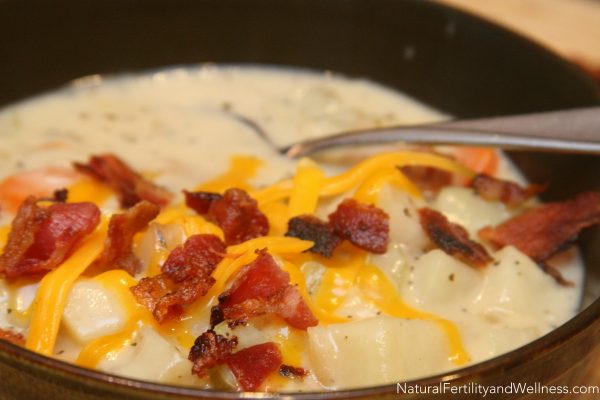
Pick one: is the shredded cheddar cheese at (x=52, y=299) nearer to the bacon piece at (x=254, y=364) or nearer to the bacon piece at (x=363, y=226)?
the bacon piece at (x=254, y=364)

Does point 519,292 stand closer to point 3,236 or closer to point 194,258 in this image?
point 194,258

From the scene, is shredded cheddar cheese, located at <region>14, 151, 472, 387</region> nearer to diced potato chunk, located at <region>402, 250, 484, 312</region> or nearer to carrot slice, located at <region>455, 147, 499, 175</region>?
diced potato chunk, located at <region>402, 250, 484, 312</region>

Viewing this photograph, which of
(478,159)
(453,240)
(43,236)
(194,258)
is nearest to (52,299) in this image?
(43,236)

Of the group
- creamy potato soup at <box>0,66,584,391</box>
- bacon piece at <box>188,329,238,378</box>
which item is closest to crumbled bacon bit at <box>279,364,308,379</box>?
creamy potato soup at <box>0,66,584,391</box>

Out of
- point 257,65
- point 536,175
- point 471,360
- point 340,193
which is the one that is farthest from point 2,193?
point 536,175

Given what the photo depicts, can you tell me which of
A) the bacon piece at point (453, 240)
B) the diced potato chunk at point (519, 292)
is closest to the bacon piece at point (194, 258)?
the bacon piece at point (453, 240)

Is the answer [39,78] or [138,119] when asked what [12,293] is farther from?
[39,78]
